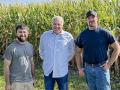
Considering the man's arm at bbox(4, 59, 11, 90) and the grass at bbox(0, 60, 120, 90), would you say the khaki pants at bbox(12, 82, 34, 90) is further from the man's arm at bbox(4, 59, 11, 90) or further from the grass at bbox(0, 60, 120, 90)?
the grass at bbox(0, 60, 120, 90)

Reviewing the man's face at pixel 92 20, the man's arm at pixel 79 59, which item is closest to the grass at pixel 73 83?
the man's arm at pixel 79 59

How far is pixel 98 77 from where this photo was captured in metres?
7.73

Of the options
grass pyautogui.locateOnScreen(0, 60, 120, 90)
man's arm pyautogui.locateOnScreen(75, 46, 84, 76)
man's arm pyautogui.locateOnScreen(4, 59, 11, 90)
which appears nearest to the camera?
man's arm pyautogui.locateOnScreen(4, 59, 11, 90)

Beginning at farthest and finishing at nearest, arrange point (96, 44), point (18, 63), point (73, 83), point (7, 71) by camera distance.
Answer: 1. point (73, 83)
2. point (96, 44)
3. point (18, 63)
4. point (7, 71)

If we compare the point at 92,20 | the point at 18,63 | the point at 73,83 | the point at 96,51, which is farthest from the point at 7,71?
the point at 73,83

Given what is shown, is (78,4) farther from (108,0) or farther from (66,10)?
(108,0)

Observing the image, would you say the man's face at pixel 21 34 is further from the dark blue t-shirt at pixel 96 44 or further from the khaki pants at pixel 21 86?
the dark blue t-shirt at pixel 96 44

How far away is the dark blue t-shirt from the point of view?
757cm

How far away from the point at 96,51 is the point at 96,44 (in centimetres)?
12

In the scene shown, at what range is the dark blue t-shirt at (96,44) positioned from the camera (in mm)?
7574

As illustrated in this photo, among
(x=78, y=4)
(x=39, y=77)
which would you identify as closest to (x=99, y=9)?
(x=78, y=4)

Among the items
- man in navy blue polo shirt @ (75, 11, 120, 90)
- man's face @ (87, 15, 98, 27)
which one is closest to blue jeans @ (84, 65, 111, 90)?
man in navy blue polo shirt @ (75, 11, 120, 90)

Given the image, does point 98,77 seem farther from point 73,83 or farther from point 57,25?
point 73,83

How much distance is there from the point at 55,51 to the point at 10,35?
25.2 ft
